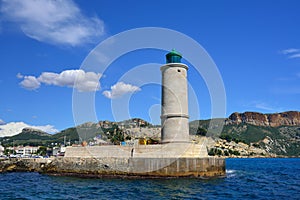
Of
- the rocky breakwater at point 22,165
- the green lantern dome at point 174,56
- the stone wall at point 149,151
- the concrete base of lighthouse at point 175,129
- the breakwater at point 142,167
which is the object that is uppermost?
the green lantern dome at point 174,56

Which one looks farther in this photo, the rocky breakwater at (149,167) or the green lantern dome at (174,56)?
the green lantern dome at (174,56)

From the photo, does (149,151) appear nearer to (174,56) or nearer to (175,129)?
(175,129)

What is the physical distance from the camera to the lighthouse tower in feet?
95.1

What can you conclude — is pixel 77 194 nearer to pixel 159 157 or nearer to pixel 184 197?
pixel 184 197

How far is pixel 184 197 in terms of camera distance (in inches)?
694

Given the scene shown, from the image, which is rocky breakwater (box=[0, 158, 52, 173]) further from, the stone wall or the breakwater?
the stone wall

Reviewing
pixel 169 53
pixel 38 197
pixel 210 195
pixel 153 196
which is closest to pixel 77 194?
pixel 38 197

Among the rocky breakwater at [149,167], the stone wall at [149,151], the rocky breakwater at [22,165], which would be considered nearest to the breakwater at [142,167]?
the rocky breakwater at [149,167]

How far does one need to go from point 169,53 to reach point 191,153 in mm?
10699

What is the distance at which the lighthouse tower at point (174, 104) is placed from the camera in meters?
29.0

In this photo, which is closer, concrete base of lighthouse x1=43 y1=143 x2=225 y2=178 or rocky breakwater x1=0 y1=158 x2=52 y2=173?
concrete base of lighthouse x1=43 y1=143 x2=225 y2=178

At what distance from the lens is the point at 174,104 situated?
29188 millimetres

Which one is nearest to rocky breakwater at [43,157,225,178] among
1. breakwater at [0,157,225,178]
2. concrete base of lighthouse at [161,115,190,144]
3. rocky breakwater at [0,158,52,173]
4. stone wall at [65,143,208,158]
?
breakwater at [0,157,225,178]

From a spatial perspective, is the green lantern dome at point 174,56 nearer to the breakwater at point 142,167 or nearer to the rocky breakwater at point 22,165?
the breakwater at point 142,167
